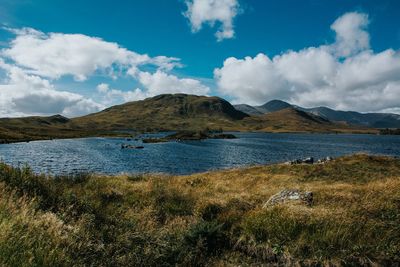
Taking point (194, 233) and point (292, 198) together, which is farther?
point (292, 198)

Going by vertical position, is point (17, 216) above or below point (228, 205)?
above

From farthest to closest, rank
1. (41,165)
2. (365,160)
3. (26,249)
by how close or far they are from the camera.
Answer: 1. (41,165)
2. (365,160)
3. (26,249)

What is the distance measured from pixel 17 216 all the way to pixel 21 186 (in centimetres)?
637

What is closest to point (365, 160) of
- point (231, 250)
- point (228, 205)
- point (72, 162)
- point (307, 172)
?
point (307, 172)

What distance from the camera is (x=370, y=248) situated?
9641 mm

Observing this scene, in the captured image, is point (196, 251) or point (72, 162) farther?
point (72, 162)

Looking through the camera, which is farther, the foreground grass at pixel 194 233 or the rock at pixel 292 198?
the rock at pixel 292 198

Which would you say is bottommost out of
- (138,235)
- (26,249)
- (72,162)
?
(72,162)

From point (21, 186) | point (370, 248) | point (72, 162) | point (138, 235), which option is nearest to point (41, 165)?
point (72, 162)

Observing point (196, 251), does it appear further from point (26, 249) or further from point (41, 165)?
point (41, 165)

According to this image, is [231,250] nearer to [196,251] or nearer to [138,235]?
[196,251]

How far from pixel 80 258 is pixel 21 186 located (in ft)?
25.8

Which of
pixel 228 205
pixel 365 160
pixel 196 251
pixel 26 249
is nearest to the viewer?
pixel 26 249

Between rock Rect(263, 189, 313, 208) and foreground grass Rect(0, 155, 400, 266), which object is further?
rock Rect(263, 189, 313, 208)
